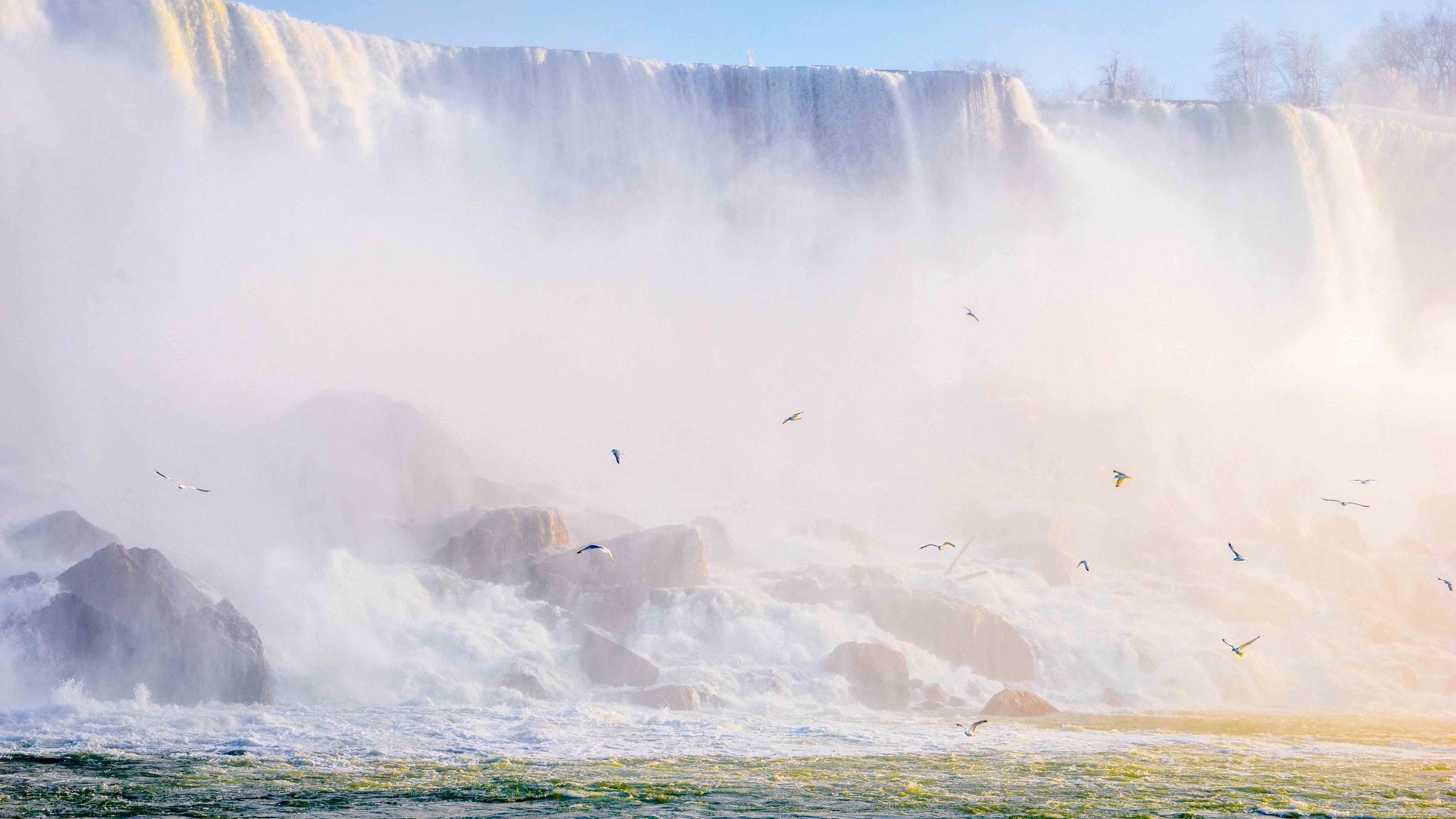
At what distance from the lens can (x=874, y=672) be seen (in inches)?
904

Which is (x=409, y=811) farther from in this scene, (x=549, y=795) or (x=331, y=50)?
(x=331, y=50)

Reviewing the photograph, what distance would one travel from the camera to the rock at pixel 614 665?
21891 millimetres

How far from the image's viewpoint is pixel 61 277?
1319 inches

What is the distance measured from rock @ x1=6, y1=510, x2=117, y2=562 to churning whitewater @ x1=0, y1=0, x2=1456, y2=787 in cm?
11

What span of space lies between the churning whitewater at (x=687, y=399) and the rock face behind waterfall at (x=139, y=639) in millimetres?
81

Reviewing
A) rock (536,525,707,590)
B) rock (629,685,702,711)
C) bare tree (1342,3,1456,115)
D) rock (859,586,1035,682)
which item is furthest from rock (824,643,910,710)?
bare tree (1342,3,1456,115)

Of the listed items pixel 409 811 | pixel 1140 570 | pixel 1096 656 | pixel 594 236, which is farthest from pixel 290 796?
pixel 594 236

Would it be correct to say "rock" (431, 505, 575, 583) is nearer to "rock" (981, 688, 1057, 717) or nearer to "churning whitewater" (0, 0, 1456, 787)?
"churning whitewater" (0, 0, 1456, 787)

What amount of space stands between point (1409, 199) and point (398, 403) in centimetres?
5369

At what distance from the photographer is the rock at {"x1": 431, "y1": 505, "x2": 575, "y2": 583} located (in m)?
26.0

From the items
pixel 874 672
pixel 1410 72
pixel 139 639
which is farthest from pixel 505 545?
pixel 1410 72

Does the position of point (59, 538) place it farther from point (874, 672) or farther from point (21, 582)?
point (874, 672)

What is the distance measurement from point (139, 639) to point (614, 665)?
8483 mm

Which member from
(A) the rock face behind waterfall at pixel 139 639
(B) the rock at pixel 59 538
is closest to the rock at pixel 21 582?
(A) the rock face behind waterfall at pixel 139 639
